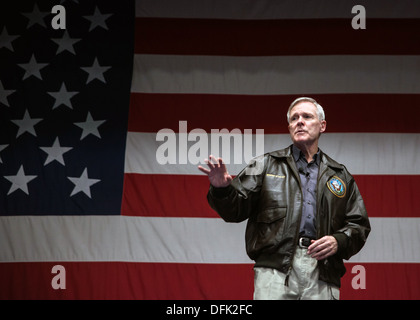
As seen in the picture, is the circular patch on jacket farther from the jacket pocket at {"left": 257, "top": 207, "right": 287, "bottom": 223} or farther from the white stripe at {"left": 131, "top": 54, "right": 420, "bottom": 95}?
the white stripe at {"left": 131, "top": 54, "right": 420, "bottom": 95}

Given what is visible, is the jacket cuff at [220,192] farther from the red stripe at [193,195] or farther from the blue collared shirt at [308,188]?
the red stripe at [193,195]

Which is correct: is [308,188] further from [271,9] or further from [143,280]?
[271,9]

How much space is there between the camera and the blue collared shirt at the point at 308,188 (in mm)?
2033

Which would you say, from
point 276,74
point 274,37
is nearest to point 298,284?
point 276,74

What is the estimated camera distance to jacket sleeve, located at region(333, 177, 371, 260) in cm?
200

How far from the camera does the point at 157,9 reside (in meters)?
3.98

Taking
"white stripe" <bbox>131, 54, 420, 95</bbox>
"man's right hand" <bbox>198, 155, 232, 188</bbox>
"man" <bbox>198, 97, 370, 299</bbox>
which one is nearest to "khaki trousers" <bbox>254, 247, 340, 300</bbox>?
"man" <bbox>198, 97, 370, 299</bbox>

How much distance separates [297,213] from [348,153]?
1.85m

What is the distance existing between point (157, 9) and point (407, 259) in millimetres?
2879

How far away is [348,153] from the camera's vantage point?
3.71 meters

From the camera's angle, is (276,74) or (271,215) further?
(276,74)

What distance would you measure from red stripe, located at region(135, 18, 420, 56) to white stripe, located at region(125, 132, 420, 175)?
0.73 m
